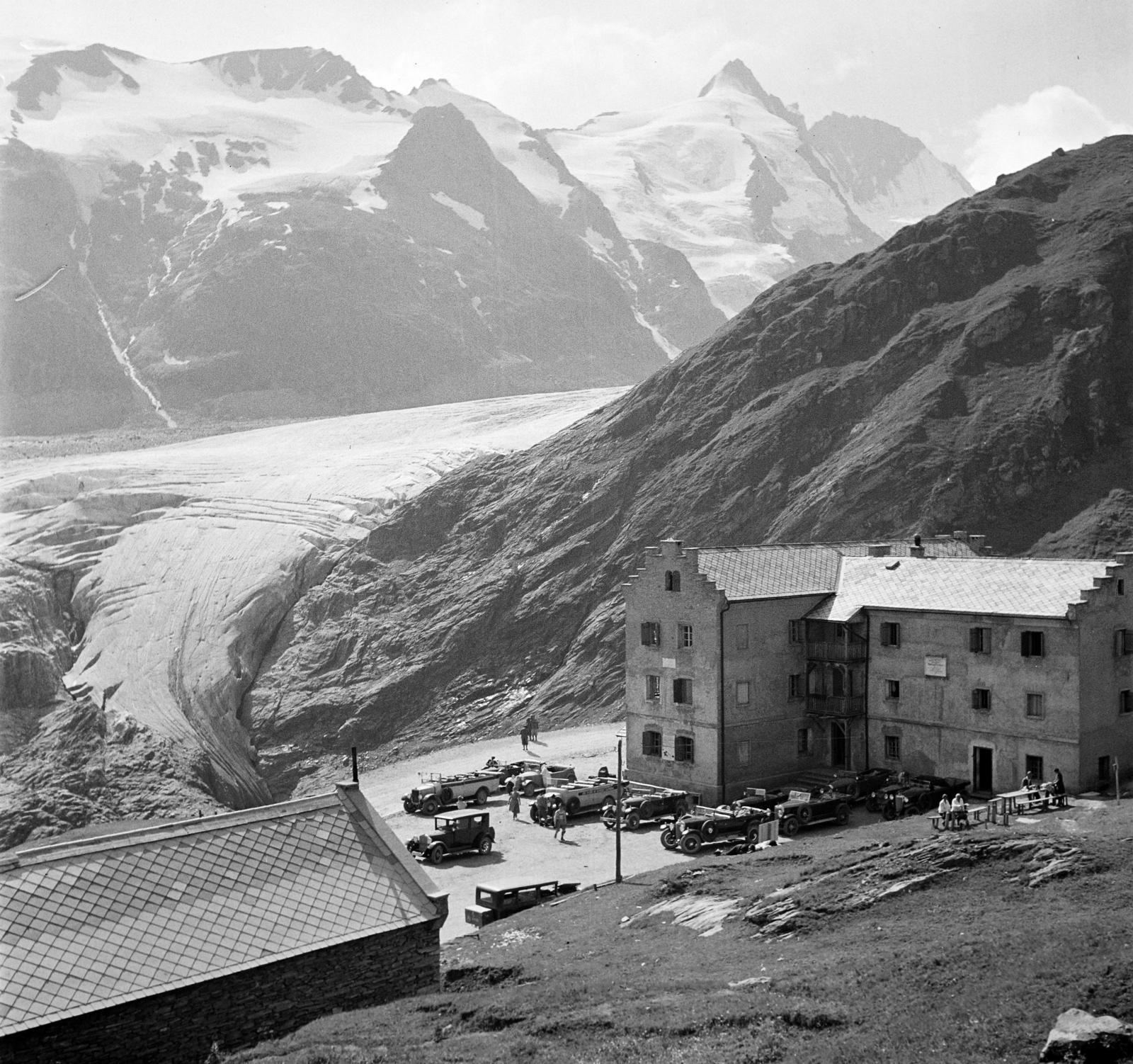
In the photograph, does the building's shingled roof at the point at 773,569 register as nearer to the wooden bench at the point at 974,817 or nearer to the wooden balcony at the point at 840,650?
the wooden balcony at the point at 840,650

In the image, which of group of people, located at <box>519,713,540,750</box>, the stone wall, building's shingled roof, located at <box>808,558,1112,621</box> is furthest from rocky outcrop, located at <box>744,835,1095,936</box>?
group of people, located at <box>519,713,540,750</box>

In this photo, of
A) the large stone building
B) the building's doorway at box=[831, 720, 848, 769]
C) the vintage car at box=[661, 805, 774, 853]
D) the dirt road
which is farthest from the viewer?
the building's doorway at box=[831, 720, 848, 769]

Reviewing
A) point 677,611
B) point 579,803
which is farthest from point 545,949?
point 677,611

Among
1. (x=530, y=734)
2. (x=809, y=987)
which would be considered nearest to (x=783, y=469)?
(x=530, y=734)

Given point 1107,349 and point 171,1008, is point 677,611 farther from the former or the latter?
point 1107,349

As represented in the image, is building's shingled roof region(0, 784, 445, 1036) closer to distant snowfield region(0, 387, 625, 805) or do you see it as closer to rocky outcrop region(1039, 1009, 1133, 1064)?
rocky outcrop region(1039, 1009, 1133, 1064)

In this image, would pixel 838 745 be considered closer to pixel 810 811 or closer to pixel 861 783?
pixel 861 783
